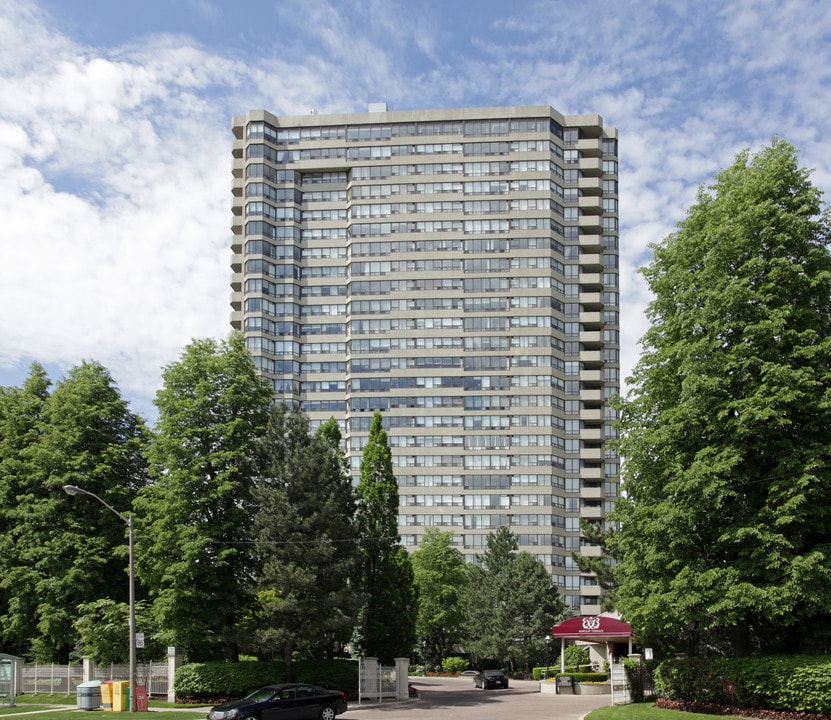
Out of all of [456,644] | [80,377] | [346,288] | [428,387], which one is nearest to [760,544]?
[80,377]

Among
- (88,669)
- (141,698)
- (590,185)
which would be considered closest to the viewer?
(141,698)

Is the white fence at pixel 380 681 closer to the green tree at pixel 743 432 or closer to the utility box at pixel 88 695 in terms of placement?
the utility box at pixel 88 695

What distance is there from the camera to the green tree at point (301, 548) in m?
38.5

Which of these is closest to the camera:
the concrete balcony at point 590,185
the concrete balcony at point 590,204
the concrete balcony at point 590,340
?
the concrete balcony at point 590,340

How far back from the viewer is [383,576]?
44656mm

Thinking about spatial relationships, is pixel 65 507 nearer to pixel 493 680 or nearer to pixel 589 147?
pixel 493 680

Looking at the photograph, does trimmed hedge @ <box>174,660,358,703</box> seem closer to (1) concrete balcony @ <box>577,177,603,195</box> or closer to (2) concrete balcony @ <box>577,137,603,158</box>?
(1) concrete balcony @ <box>577,177,603,195</box>

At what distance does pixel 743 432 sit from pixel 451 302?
7426cm

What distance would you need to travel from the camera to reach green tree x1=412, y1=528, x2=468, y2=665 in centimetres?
7412

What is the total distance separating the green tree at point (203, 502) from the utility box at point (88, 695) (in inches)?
184

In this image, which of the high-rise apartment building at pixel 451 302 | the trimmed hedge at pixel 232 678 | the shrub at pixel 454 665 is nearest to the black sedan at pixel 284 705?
the trimmed hedge at pixel 232 678

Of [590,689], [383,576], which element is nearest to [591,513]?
[590,689]

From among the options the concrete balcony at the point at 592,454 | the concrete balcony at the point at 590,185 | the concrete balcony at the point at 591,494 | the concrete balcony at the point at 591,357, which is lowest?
the concrete balcony at the point at 591,494

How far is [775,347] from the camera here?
28859mm
